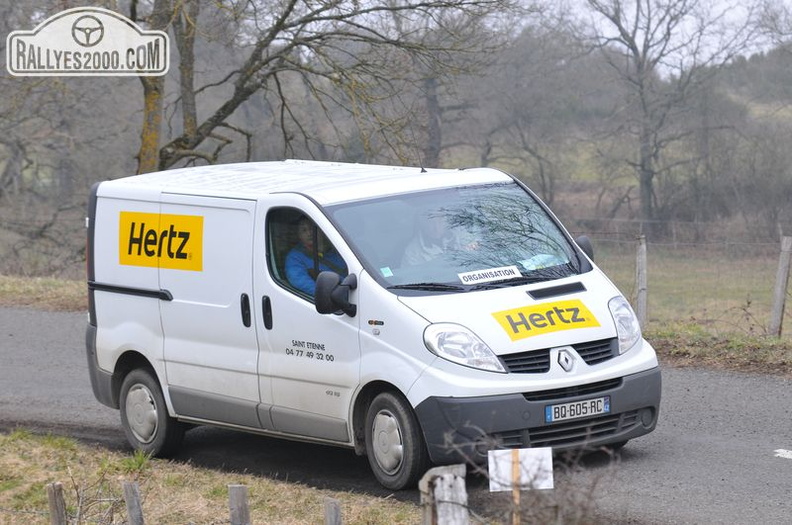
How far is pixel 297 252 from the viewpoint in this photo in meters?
7.85

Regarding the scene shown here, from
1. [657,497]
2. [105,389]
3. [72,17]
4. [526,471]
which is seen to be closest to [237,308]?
[105,389]

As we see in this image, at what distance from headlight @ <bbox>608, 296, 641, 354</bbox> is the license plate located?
39 cm

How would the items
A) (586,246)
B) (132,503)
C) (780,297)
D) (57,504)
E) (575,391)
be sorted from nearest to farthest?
(132,503) → (57,504) → (575,391) → (586,246) → (780,297)

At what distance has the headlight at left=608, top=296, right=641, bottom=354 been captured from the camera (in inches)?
294

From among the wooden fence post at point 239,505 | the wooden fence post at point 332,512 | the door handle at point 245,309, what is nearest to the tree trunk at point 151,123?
the door handle at point 245,309

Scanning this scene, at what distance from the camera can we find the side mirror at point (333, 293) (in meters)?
7.28

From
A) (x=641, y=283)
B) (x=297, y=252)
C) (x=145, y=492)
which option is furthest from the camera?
(x=641, y=283)

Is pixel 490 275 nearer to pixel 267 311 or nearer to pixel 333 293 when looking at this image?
pixel 333 293

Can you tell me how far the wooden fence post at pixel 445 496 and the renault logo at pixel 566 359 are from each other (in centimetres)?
295

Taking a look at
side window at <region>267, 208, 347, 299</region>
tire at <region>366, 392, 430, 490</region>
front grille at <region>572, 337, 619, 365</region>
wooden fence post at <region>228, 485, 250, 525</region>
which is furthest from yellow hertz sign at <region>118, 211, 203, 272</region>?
wooden fence post at <region>228, 485, 250, 525</region>

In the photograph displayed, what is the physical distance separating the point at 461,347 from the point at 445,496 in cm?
280

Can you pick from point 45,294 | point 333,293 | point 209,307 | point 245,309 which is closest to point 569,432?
point 333,293

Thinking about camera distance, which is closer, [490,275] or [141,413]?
[490,275]

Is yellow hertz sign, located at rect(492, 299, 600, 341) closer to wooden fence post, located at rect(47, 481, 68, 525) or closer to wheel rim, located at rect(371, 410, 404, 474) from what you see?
wheel rim, located at rect(371, 410, 404, 474)
